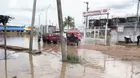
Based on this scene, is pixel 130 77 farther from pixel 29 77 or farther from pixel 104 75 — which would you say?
pixel 29 77

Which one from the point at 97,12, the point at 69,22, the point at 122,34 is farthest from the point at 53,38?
the point at 69,22

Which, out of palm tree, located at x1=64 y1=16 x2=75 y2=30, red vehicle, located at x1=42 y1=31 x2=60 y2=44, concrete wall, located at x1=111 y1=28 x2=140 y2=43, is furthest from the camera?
palm tree, located at x1=64 y1=16 x2=75 y2=30

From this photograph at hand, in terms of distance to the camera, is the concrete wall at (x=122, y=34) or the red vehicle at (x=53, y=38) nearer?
the red vehicle at (x=53, y=38)

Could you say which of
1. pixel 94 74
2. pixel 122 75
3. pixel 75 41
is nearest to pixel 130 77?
pixel 122 75

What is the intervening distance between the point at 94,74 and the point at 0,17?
770 cm

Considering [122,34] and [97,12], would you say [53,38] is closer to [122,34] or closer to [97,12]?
[97,12]

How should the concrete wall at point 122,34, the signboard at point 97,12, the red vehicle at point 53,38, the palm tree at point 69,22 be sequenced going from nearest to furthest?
the red vehicle at point 53,38 < the signboard at point 97,12 < the concrete wall at point 122,34 < the palm tree at point 69,22

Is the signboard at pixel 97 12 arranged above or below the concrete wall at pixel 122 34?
above

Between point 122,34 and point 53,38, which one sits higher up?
point 122,34

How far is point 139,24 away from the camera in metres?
43.6

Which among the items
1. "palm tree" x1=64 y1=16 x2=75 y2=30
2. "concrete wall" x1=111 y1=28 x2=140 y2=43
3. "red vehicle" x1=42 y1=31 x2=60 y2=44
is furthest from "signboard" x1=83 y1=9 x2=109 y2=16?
"palm tree" x1=64 y1=16 x2=75 y2=30

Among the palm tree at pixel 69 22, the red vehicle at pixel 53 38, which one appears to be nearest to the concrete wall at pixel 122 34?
the red vehicle at pixel 53 38

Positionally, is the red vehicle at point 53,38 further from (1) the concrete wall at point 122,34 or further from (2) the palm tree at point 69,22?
(2) the palm tree at point 69,22

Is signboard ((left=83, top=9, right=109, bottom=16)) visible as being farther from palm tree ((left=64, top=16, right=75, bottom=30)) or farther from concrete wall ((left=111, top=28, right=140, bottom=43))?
palm tree ((left=64, top=16, right=75, bottom=30))
